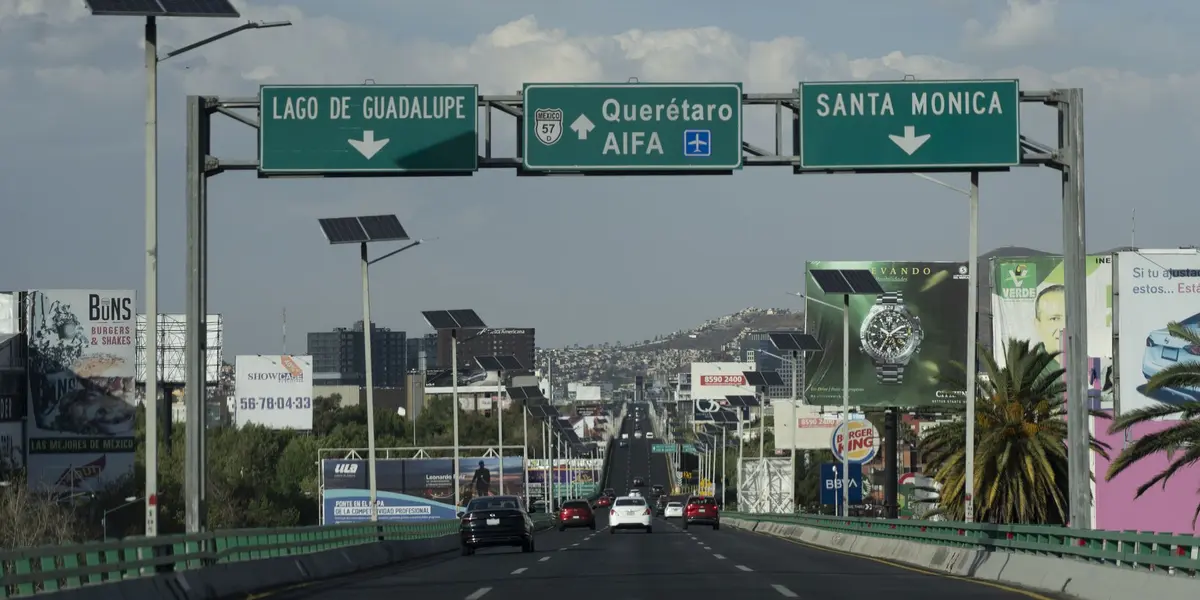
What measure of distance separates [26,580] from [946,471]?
4781 cm

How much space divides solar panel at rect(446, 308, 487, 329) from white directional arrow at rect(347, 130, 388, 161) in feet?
156

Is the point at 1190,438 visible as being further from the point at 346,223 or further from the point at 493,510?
the point at 346,223

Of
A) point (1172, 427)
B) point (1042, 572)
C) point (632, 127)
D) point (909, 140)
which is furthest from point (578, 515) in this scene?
point (1042, 572)

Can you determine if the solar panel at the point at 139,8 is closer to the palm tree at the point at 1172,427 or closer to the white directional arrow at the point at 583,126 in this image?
the white directional arrow at the point at 583,126

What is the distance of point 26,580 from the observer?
50.3ft

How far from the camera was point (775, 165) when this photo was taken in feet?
86.3

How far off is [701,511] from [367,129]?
1966 inches

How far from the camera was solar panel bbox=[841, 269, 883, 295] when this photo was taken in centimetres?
7325

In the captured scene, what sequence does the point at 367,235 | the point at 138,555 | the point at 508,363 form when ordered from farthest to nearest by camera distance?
1. the point at 508,363
2. the point at 367,235
3. the point at 138,555

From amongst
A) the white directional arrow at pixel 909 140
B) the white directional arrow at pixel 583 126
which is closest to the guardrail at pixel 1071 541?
the white directional arrow at pixel 909 140

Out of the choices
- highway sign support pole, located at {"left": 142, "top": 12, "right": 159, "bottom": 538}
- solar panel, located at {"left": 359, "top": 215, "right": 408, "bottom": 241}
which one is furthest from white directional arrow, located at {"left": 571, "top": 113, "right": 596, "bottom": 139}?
solar panel, located at {"left": 359, "top": 215, "right": 408, "bottom": 241}

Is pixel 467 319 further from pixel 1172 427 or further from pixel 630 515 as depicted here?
pixel 1172 427

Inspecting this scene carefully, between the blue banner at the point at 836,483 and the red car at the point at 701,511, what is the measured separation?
5.76 m

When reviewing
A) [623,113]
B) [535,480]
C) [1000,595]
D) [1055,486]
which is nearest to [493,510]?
[623,113]
